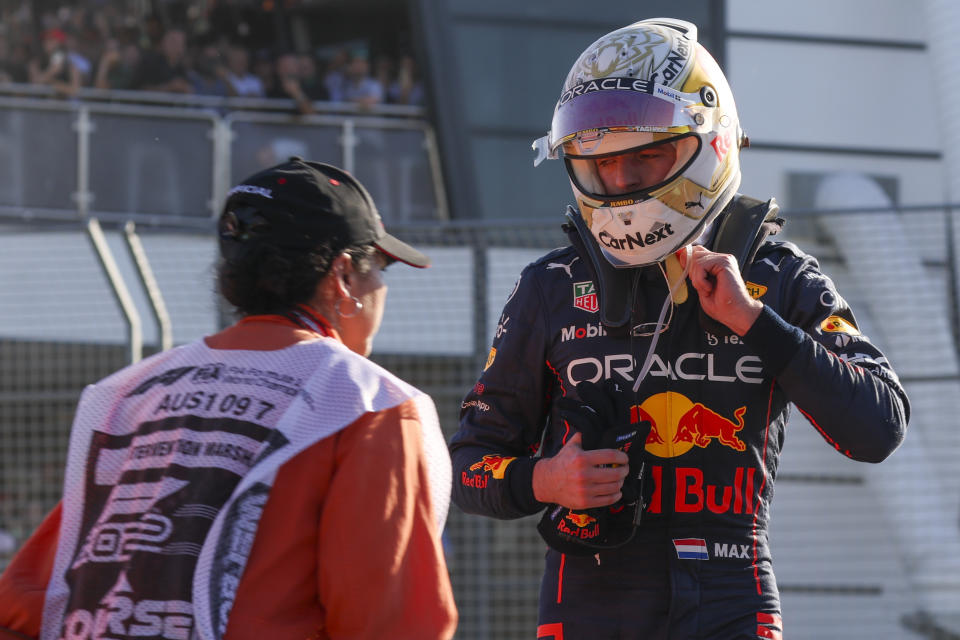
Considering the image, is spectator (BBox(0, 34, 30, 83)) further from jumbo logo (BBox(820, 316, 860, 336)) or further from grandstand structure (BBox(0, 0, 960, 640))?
jumbo logo (BBox(820, 316, 860, 336))

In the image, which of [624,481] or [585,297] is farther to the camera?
[585,297]

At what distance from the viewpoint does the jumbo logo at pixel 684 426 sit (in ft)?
7.54

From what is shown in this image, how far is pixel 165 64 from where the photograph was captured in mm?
9688

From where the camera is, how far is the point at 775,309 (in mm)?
2389

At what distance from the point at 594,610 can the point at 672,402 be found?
1.43 ft

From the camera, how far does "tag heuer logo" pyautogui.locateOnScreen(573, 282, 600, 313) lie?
245 centimetres

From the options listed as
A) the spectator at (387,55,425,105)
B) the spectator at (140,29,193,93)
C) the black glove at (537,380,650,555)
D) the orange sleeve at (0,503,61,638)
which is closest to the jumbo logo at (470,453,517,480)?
the black glove at (537,380,650,555)

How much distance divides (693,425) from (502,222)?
342 centimetres

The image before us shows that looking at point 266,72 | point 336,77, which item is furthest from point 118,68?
point 336,77

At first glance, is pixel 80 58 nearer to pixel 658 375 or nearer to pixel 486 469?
pixel 486 469

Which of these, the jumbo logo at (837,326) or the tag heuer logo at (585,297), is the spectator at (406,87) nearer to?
the tag heuer logo at (585,297)

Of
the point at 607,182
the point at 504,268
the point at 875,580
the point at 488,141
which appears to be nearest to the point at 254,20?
the point at 488,141

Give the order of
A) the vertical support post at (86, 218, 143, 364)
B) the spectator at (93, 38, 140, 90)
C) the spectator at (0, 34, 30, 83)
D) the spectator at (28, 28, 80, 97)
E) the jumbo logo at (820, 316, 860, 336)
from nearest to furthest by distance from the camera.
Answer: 1. the jumbo logo at (820, 316, 860, 336)
2. the vertical support post at (86, 218, 143, 364)
3. the spectator at (28, 28, 80, 97)
4. the spectator at (0, 34, 30, 83)
5. the spectator at (93, 38, 140, 90)

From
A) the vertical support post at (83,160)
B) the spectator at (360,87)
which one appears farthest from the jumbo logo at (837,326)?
the spectator at (360,87)
